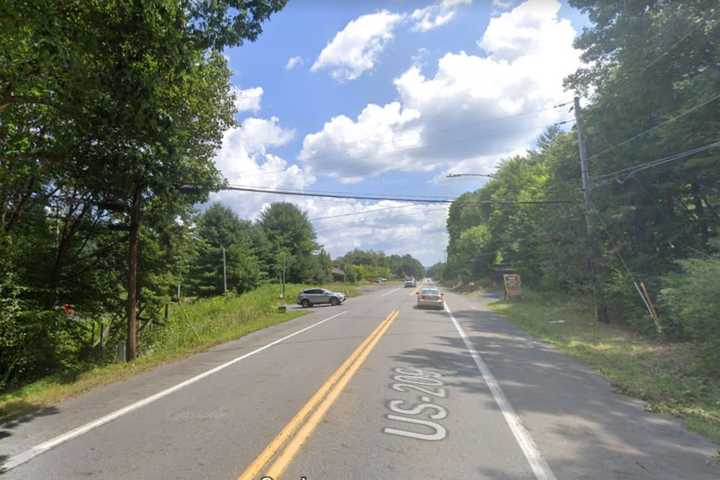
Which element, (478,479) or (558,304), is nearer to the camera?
(478,479)

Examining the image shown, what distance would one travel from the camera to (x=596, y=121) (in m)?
19.8

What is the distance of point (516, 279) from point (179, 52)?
99.5 ft

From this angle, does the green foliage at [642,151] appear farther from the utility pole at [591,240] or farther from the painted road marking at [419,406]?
the painted road marking at [419,406]

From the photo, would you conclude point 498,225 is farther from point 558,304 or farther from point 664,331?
point 664,331

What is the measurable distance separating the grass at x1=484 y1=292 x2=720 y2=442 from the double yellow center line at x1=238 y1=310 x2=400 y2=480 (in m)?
4.80

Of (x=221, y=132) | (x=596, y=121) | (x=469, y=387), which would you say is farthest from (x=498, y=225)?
(x=469, y=387)

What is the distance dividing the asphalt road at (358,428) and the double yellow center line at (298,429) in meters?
0.02

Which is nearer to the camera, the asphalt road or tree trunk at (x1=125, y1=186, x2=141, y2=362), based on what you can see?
the asphalt road

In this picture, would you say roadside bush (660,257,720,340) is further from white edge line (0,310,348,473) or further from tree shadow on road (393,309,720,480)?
white edge line (0,310,348,473)

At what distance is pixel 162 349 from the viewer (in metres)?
13.8

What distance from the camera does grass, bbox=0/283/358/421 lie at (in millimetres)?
7418

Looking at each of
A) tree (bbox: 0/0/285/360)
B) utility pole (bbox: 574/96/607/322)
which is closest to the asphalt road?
tree (bbox: 0/0/285/360)

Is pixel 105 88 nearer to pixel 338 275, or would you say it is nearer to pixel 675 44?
pixel 675 44

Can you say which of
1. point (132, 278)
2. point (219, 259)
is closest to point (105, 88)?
point (132, 278)
